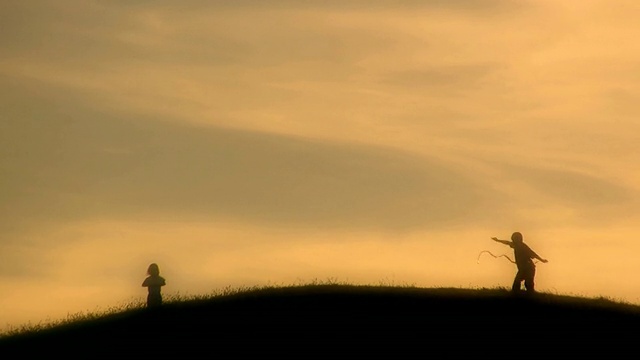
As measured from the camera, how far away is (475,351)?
35.3m

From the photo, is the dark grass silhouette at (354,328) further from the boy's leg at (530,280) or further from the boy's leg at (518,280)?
the boy's leg at (530,280)

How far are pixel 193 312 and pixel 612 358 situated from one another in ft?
50.4

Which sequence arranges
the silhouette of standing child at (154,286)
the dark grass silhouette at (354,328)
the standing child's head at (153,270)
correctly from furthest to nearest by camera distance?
the standing child's head at (153,270)
the silhouette of standing child at (154,286)
the dark grass silhouette at (354,328)

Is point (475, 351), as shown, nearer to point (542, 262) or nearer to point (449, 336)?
point (449, 336)

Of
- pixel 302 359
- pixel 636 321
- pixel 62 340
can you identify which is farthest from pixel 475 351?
pixel 62 340

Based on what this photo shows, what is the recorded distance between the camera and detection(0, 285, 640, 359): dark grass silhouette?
3591 centimetres

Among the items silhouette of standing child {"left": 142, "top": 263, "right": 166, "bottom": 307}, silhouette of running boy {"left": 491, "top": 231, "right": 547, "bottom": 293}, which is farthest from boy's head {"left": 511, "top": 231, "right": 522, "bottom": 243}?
silhouette of standing child {"left": 142, "top": 263, "right": 166, "bottom": 307}

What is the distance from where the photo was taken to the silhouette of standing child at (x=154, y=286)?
44812mm

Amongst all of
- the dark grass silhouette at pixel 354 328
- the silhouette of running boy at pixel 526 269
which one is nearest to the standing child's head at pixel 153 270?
the dark grass silhouette at pixel 354 328

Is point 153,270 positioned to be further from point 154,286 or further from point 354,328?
point 354,328

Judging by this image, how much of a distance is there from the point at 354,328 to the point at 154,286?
1013 centimetres

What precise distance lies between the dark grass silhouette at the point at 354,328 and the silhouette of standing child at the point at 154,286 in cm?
52

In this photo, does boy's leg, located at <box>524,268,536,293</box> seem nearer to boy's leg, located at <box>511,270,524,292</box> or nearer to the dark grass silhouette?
boy's leg, located at <box>511,270,524,292</box>

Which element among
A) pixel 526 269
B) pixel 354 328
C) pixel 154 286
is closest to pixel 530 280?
pixel 526 269
